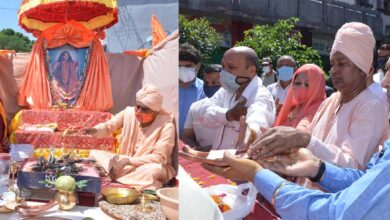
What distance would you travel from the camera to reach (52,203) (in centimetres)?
184

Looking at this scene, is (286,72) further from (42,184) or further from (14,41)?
(14,41)

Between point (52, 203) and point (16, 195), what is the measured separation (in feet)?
0.49

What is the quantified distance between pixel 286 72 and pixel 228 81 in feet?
0.50

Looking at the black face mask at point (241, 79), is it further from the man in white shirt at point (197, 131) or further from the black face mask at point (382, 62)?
the black face mask at point (382, 62)

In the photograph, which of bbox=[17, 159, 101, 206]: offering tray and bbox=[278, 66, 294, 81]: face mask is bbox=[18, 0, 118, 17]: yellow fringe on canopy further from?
bbox=[278, 66, 294, 81]: face mask

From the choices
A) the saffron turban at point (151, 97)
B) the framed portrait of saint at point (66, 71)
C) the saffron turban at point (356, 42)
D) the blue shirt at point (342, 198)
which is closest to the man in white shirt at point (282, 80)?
the saffron turban at point (356, 42)

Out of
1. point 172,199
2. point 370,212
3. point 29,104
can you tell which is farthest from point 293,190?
point 29,104

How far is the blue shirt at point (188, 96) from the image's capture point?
886 mm

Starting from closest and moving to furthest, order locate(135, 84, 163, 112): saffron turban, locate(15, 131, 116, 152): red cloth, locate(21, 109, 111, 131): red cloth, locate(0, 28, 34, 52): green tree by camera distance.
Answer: locate(135, 84, 163, 112): saffron turban
locate(0, 28, 34, 52): green tree
locate(15, 131, 116, 152): red cloth
locate(21, 109, 111, 131): red cloth

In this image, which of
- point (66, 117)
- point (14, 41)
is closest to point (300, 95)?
point (66, 117)

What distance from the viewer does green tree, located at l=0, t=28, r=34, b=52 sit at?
8.63 feet

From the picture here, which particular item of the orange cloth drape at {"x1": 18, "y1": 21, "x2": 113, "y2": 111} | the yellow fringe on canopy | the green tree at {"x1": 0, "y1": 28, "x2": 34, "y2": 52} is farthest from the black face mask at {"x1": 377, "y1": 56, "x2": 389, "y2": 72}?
the orange cloth drape at {"x1": 18, "y1": 21, "x2": 113, "y2": 111}

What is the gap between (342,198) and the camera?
2.16 ft

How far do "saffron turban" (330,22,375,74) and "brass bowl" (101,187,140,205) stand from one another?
4.48ft
